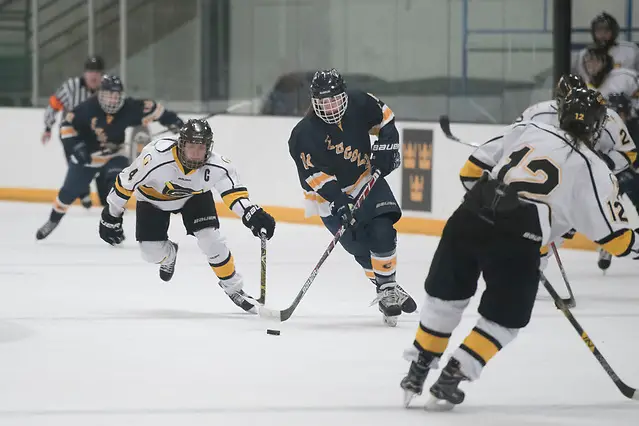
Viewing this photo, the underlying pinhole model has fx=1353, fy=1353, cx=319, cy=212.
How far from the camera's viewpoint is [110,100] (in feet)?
27.2

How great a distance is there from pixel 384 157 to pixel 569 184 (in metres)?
1.75

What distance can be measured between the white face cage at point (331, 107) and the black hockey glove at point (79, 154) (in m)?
3.37

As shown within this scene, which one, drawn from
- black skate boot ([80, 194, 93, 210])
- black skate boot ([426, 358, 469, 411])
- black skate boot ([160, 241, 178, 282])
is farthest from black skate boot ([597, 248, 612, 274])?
black skate boot ([80, 194, 93, 210])

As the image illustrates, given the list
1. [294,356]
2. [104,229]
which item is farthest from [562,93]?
[104,229]

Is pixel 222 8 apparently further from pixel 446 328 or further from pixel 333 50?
pixel 446 328

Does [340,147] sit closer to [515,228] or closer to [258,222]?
[258,222]

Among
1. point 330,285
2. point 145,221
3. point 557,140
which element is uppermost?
point 557,140

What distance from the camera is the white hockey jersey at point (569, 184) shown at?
11.5 feet

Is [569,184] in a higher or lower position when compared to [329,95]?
lower

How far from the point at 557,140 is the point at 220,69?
7051 millimetres

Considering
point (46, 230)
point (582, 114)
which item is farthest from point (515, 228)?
point (46, 230)

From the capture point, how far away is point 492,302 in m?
3.59

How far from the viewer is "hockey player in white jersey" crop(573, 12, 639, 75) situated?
294 inches

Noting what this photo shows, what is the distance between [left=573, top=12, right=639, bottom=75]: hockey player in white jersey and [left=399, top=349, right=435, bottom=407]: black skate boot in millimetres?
4088
